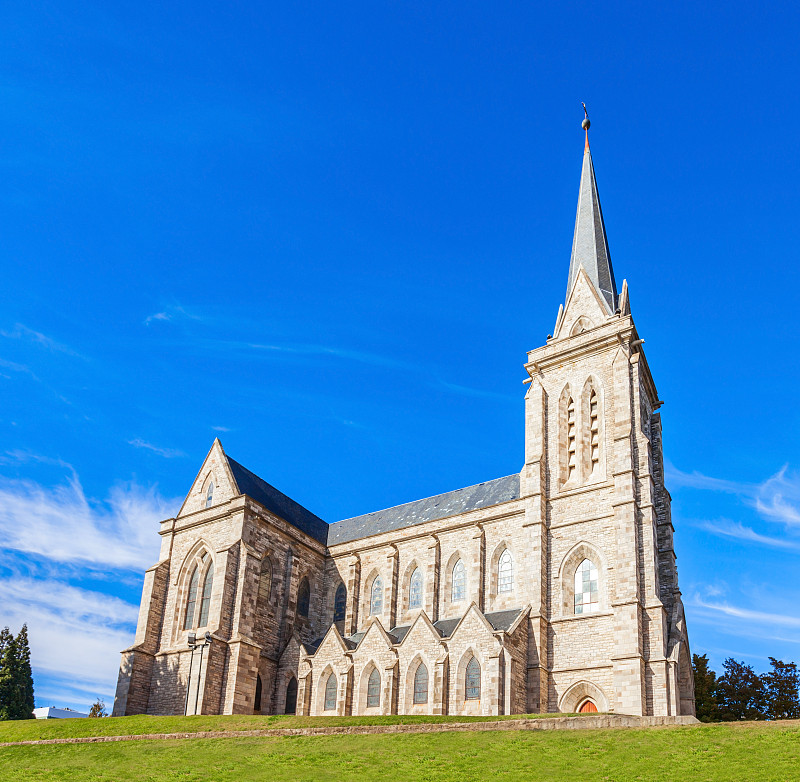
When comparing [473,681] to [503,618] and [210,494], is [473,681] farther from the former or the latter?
[210,494]

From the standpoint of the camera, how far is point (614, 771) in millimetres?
20281

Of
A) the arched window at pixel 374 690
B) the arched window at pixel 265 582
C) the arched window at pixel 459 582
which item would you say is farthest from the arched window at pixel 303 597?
the arched window at pixel 459 582

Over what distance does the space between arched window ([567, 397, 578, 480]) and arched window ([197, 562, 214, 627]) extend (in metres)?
20.2

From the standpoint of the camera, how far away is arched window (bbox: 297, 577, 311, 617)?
4625 centimetres

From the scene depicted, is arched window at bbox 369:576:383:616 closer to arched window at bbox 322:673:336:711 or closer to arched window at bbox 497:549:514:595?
arched window at bbox 322:673:336:711

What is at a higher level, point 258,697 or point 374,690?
point 374,690

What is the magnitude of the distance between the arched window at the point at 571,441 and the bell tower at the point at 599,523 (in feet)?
0.19

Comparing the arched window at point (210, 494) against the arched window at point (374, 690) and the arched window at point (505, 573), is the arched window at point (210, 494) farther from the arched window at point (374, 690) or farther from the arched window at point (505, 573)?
the arched window at point (505, 573)

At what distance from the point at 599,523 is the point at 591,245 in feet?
67.2

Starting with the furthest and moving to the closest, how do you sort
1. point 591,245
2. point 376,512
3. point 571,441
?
point 376,512 → point 591,245 → point 571,441

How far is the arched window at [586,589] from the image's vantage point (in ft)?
120

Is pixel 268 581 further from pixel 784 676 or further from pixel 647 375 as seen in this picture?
pixel 784 676

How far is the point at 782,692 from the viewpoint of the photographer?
43.1m

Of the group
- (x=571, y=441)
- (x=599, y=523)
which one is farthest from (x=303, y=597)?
(x=599, y=523)
